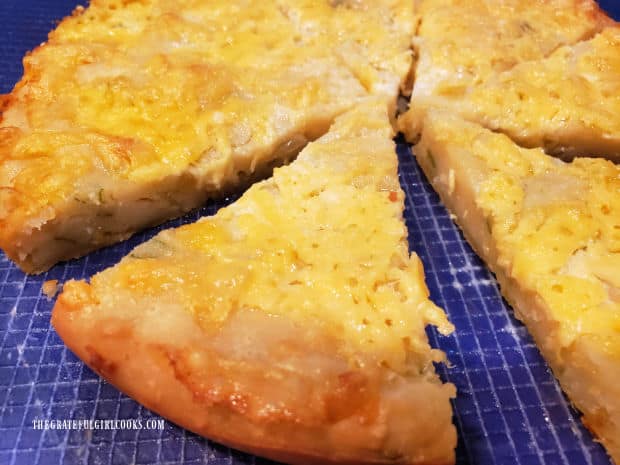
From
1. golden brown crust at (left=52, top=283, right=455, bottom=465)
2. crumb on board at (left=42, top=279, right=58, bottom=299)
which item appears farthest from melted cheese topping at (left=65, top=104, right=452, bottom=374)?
crumb on board at (left=42, top=279, right=58, bottom=299)

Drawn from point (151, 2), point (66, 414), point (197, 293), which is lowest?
point (66, 414)

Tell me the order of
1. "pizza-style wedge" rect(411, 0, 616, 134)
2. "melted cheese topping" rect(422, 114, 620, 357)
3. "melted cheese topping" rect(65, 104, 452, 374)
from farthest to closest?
"pizza-style wedge" rect(411, 0, 616, 134)
"melted cheese topping" rect(422, 114, 620, 357)
"melted cheese topping" rect(65, 104, 452, 374)

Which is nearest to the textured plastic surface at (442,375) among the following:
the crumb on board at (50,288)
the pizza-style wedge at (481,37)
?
the crumb on board at (50,288)

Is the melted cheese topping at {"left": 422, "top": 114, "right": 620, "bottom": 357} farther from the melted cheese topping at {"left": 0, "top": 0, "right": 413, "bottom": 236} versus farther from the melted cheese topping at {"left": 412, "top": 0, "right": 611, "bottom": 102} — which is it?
the melted cheese topping at {"left": 0, "top": 0, "right": 413, "bottom": 236}

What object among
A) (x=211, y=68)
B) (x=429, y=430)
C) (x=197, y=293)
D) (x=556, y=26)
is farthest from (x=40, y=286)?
(x=556, y=26)

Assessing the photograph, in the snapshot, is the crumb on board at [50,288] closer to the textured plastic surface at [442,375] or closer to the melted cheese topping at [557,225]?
the textured plastic surface at [442,375]

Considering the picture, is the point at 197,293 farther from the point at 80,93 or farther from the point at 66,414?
the point at 80,93

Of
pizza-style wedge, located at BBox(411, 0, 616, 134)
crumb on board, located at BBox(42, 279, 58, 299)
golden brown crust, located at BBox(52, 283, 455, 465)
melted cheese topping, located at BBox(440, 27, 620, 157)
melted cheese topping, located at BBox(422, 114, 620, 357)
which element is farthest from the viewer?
pizza-style wedge, located at BBox(411, 0, 616, 134)
